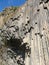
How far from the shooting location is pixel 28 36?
12.7 metres

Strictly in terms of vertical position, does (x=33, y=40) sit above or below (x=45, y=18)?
below

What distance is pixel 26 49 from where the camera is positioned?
1280 cm

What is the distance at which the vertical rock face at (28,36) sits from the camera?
11.6 meters

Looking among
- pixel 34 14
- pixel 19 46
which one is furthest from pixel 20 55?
pixel 34 14

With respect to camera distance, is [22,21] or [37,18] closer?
[37,18]

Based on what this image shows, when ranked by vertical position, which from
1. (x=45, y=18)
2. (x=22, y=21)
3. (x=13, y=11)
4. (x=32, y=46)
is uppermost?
(x=13, y=11)

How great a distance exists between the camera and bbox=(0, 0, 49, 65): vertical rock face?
1162 centimetres

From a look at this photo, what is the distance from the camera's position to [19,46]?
45.5ft

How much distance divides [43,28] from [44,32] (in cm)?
23

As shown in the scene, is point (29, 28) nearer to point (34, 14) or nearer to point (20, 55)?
point (34, 14)

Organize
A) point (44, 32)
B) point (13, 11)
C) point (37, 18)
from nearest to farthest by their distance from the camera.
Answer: point (44, 32), point (37, 18), point (13, 11)

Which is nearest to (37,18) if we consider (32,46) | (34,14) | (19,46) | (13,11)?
(34,14)

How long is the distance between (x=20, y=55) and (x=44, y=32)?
110 inches

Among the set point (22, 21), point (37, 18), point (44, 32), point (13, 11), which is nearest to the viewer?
point (44, 32)
